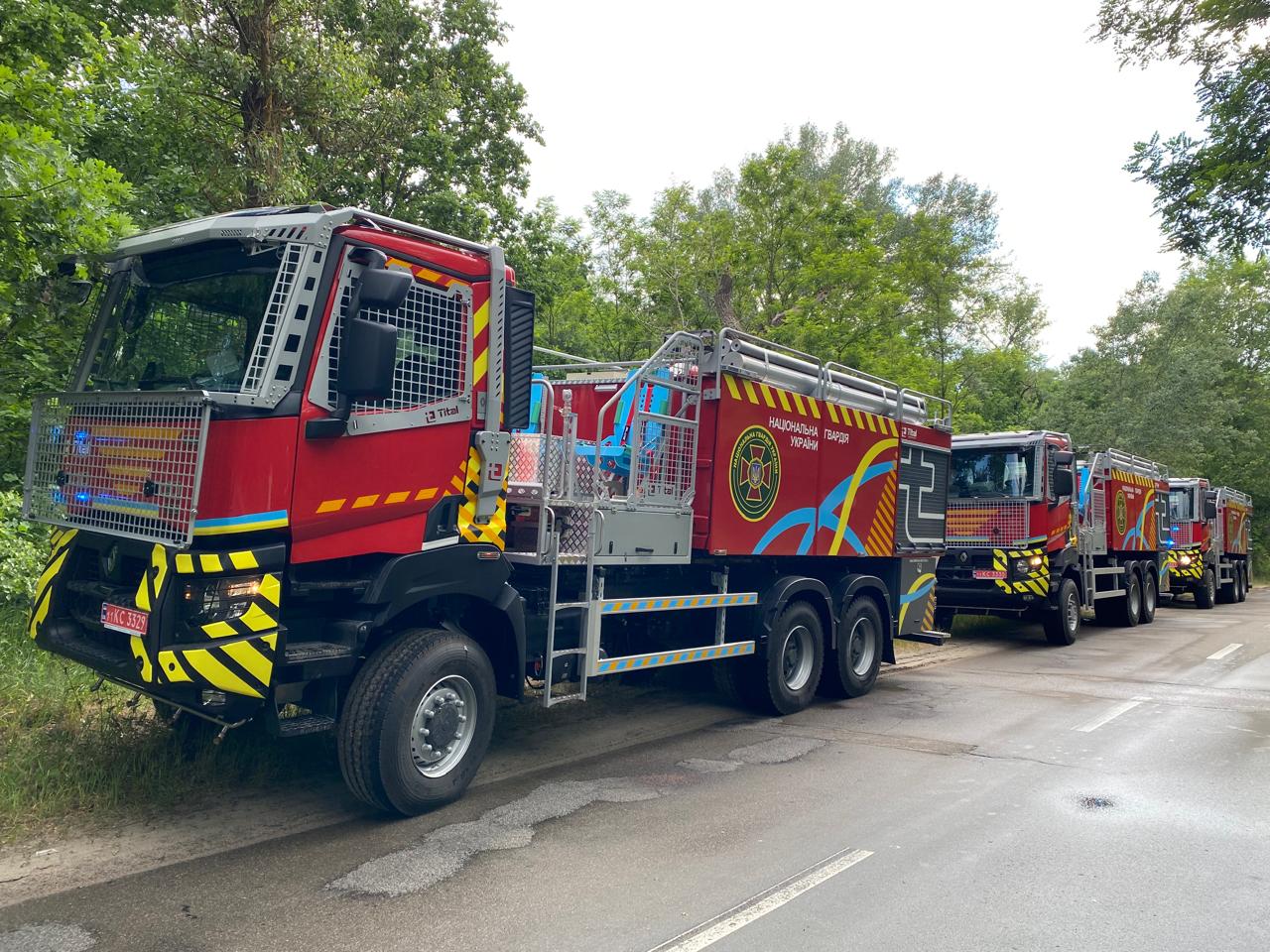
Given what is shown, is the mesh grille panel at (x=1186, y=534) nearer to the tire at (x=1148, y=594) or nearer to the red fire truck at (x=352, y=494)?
the tire at (x=1148, y=594)

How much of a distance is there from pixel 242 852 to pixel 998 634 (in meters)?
13.3

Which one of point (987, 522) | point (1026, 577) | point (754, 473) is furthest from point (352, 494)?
point (987, 522)

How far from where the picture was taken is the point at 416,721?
190 inches

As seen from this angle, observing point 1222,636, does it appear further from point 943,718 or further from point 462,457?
point 462,457

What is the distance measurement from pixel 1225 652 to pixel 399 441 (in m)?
12.8

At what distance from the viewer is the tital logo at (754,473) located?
276 inches

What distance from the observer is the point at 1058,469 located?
13.2 meters

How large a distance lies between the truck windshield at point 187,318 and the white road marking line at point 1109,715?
268 inches

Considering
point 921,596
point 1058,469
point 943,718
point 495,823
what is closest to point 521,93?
point 1058,469

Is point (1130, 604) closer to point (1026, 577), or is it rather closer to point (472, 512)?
point (1026, 577)

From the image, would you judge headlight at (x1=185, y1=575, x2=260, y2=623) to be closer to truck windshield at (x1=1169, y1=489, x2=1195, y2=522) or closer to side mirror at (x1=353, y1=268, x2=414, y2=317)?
side mirror at (x1=353, y1=268, x2=414, y2=317)

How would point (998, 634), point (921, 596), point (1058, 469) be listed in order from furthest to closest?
1. point (998, 634)
2. point (1058, 469)
3. point (921, 596)

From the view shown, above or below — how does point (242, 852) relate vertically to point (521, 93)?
below

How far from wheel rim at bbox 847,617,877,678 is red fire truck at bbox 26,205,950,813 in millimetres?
2738
